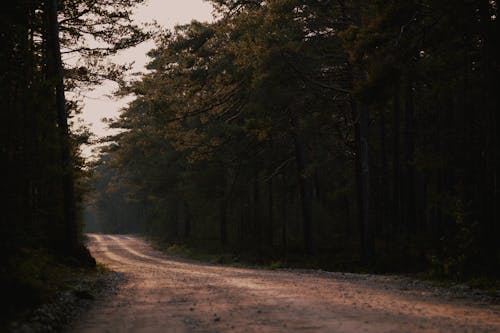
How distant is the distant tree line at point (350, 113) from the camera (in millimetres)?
14977

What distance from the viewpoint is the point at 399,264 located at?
1912 centimetres

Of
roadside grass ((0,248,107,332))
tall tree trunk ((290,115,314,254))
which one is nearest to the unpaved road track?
roadside grass ((0,248,107,332))

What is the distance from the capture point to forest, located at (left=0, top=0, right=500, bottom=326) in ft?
35.8

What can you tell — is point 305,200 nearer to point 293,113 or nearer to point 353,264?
point 293,113

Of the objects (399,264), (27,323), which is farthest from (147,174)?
(27,323)

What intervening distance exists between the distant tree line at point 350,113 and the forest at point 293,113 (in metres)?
0.07

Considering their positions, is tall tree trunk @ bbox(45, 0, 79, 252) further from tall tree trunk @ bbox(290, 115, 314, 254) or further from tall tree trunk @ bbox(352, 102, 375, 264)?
tall tree trunk @ bbox(290, 115, 314, 254)

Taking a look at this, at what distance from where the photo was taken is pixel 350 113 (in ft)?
82.3

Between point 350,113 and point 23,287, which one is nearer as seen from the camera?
point 23,287

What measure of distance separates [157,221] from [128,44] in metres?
45.8

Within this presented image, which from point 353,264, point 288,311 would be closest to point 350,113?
point 353,264

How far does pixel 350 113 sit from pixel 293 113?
10.6ft

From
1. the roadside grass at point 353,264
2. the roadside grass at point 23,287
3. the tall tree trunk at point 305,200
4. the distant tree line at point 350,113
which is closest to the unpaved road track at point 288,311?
the roadside grass at point 23,287

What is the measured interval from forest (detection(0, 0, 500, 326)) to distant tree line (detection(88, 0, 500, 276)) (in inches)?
2.9
